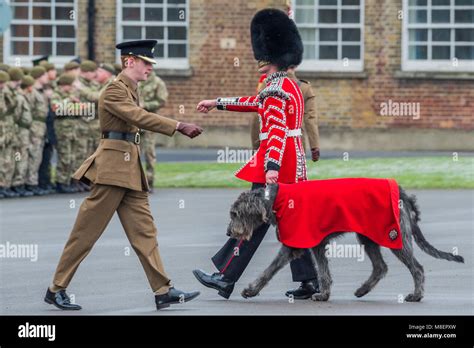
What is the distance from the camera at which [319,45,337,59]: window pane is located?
31.5 metres

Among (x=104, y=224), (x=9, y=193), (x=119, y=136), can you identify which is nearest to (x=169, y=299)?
(x=104, y=224)

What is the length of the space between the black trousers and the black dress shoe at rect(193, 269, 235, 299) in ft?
0.13

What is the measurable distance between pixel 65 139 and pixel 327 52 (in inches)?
376

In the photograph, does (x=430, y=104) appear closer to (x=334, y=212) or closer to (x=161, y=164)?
(x=161, y=164)

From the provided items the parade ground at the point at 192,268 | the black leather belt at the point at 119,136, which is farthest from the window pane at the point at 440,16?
the black leather belt at the point at 119,136

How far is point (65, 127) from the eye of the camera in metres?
23.4

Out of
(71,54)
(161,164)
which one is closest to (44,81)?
(161,164)

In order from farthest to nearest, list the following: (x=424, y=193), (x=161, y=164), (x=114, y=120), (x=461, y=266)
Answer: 1. (x=161, y=164)
2. (x=424, y=193)
3. (x=461, y=266)
4. (x=114, y=120)

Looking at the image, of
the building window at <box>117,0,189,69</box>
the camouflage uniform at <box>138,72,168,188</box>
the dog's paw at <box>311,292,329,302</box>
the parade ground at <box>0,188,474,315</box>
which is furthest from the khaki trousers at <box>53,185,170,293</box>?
the building window at <box>117,0,189,69</box>

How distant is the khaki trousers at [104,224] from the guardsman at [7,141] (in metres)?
11.4

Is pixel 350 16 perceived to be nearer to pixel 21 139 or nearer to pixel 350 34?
pixel 350 34

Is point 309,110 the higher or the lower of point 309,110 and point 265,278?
the higher

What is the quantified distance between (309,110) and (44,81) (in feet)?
31.0

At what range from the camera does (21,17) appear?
3177cm
